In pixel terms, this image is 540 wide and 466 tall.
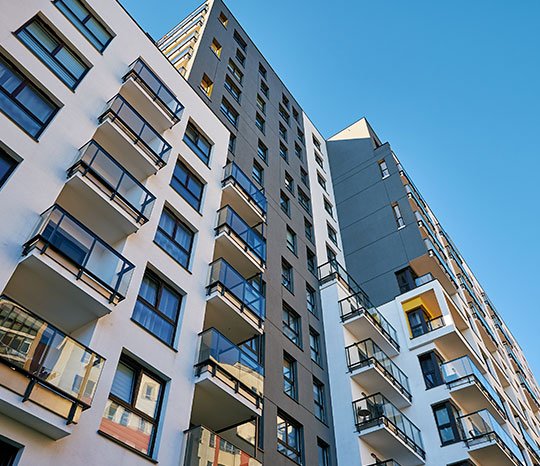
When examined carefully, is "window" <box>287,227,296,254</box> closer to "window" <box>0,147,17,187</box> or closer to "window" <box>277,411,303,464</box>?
"window" <box>277,411,303,464</box>

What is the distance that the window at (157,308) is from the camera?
13.1 metres

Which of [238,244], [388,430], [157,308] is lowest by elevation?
[157,308]

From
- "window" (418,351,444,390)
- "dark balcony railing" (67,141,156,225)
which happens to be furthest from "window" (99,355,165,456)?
"window" (418,351,444,390)

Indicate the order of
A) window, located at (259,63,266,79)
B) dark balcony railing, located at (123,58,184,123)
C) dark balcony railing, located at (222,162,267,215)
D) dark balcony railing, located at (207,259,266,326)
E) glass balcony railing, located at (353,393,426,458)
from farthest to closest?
1. window, located at (259,63,266,79)
2. dark balcony railing, located at (222,162,267,215)
3. glass balcony railing, located at (353,393,426,458)
4. dark balcony railing, located at (123,58,184,123)
5. dark balcony railing, located at (207,259,266,326)

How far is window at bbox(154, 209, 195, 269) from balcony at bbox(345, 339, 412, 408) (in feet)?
30.4

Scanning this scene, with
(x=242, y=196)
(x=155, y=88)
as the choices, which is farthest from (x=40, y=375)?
(x=242, y=196)

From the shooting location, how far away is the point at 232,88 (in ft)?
92.7

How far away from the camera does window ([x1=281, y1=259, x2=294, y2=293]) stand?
75.2 feet

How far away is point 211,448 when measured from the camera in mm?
11906

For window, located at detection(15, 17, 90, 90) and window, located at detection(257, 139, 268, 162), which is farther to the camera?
window, located at detection(257, 139, 268, 162)

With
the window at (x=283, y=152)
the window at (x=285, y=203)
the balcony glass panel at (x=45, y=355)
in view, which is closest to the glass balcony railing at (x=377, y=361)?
the window at (x=285, y=203)

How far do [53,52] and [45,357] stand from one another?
9.54 meters

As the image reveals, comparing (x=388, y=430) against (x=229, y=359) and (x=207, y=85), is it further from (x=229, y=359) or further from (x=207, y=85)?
(x=207, y=85)

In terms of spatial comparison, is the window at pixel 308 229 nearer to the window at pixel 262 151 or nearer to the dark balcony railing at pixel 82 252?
the window at pixel 262 151
